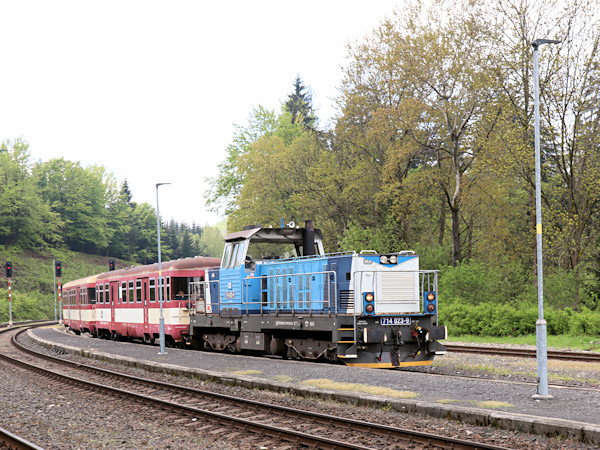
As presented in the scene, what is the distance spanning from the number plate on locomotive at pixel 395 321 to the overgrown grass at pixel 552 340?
858 centimetres

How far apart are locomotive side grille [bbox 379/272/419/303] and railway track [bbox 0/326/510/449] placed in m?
5.26

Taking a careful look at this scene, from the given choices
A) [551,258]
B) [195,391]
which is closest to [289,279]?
[195,391]

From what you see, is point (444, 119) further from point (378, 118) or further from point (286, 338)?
Answer: point (286, 338)

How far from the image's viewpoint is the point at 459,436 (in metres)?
8.52

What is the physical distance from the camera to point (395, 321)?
597 inches

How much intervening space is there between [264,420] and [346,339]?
5.35 m

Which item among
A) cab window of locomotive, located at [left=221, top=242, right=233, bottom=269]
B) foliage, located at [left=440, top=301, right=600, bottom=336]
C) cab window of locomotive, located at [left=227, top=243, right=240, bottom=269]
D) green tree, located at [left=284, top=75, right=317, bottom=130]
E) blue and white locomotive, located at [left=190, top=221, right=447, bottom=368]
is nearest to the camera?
blue and white locomotive, located at [left=190, top=221, right=447, bottom=368]

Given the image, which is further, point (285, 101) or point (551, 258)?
point (285, 101)

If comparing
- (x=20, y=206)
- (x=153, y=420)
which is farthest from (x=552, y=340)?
(x=20, y=206)

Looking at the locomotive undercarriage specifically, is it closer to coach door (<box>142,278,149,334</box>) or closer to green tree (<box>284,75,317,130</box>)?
coach door (<box>142,278,149,334</box>)

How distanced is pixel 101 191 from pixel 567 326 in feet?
273

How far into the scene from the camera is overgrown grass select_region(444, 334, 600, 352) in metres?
21.5

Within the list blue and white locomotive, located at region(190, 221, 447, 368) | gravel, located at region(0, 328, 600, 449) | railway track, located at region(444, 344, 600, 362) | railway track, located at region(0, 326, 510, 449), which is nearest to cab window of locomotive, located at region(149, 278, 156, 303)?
blue and white locomotive, located at region(190, 221, 447, 368)

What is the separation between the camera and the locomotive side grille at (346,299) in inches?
617
